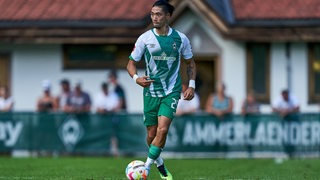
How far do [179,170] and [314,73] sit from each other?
1174 cm

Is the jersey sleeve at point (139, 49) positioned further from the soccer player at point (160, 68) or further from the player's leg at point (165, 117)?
the player's leg at point (165, 117)

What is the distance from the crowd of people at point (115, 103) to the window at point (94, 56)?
9.81ft

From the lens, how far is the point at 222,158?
23.3 meters

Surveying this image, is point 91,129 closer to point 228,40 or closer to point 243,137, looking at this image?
point 243,137

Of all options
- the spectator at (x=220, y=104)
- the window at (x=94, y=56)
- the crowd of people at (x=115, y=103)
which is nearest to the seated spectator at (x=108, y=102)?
the crowd of people at (x=115, y=103)

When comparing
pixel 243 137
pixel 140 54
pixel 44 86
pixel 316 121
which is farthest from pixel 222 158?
pixel 140 54

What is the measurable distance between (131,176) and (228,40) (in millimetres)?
15566

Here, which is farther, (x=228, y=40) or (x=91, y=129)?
(x=228, y=40)

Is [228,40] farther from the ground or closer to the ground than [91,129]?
farther from the ground

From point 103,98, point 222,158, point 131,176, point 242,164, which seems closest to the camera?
point 131,176

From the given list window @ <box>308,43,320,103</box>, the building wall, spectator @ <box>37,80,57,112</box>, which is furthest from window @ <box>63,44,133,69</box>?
window @ <box>308,43,320,103</box>

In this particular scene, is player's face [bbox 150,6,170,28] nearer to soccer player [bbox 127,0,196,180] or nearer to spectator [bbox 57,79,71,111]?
soccer player [bbox 127,0,196,180]

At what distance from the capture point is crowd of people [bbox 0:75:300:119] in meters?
24.1

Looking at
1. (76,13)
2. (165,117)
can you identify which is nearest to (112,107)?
(76,13)
